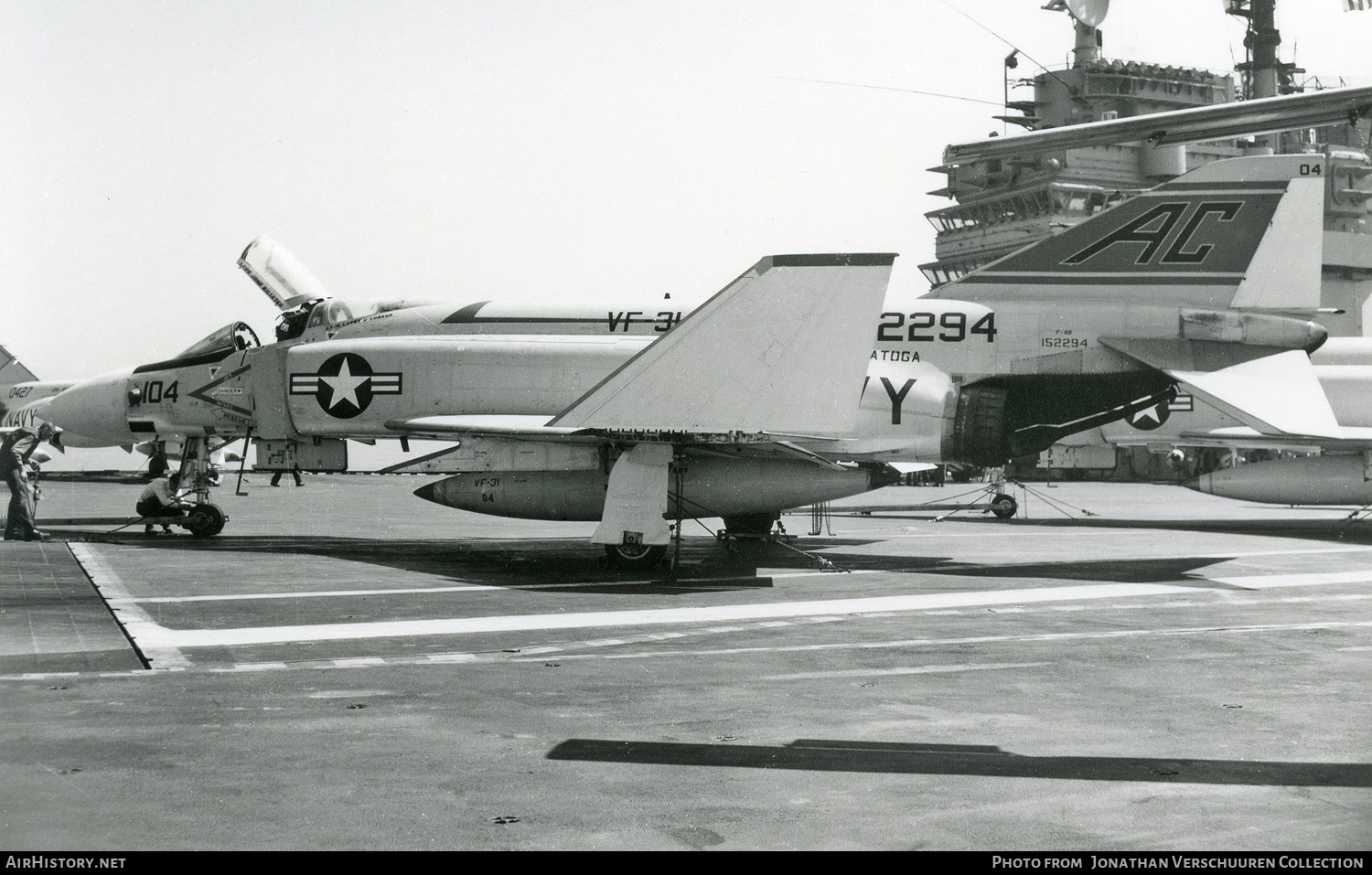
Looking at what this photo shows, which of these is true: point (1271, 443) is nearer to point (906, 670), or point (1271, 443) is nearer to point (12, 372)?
point (906, 670)

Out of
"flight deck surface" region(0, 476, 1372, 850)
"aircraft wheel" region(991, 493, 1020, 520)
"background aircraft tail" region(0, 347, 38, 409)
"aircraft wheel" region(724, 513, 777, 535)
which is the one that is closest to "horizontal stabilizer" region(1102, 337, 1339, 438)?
"flight deck surface" region(0, 476, 1372, 850)

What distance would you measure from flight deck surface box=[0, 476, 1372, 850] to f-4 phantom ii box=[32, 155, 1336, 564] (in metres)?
1.32

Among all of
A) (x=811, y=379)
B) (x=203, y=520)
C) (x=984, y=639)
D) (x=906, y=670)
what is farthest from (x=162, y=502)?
(x=906, y=670)

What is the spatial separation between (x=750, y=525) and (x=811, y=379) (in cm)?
499

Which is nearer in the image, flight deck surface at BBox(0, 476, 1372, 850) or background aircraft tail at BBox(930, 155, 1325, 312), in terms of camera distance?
flight deck surface at BBox(0, 476, 1372, 850)

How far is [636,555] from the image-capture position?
13.4 m

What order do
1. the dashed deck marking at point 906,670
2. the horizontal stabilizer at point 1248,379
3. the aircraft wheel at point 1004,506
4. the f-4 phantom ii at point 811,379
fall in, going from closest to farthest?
the dashed deck marking at point 906,670
the f-4 phantom ii at point 811,379
the horizontal stabilizer at point 1248,379
the aircraft wheel at point 1004,506

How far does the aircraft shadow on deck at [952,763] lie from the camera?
4.94 metres

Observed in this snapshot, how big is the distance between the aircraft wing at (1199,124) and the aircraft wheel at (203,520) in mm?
13262

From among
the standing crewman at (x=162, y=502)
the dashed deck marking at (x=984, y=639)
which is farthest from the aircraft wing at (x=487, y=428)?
the dashed deck marking at (x=984, y=639)

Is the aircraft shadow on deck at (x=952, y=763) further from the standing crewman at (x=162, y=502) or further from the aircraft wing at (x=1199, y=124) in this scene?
the standing crewman at (x=162, y=502)

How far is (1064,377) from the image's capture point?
15.3 metres

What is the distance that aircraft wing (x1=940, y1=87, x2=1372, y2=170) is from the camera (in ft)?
20.0

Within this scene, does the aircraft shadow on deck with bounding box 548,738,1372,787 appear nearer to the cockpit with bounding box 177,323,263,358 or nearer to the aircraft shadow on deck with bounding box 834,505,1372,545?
the cockpit with bounding box 177,323,263,358
